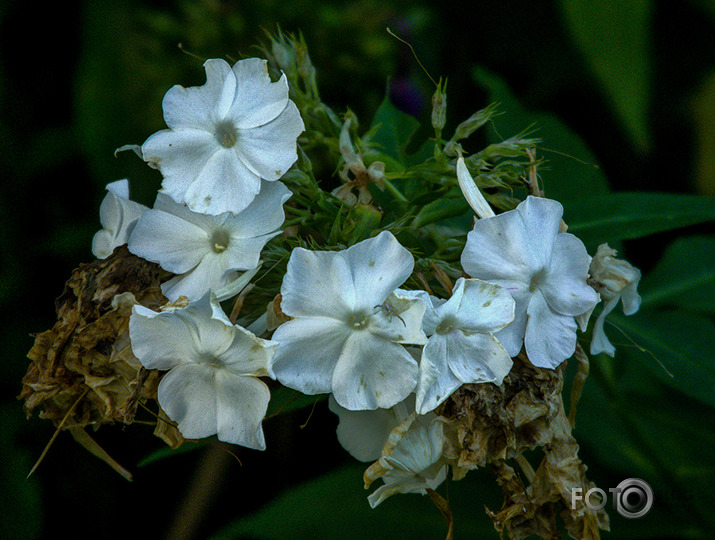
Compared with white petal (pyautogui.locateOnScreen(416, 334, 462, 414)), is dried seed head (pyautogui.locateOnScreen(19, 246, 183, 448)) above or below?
above

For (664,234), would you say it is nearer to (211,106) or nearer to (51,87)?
(211,106)

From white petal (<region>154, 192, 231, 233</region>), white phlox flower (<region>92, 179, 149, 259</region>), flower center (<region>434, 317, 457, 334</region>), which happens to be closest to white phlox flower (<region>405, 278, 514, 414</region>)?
flower center (<region>434, 317, 457, 334</region>)

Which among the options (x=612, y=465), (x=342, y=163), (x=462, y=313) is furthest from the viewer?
(x=612, y=465)

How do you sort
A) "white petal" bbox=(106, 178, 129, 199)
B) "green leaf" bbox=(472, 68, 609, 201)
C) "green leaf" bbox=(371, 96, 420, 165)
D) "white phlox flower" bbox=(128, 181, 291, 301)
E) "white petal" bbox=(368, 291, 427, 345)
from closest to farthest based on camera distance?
"white petal" bbox=(368, 291, 427, 345), "white phlox flower" bbox=(128, 181, 291, 301), "white petal" bbox=(106, 178, 129, 199), "green leaf" bbox=(371, 96, 420, 165), "green leaf" bbox=(472, 68, 609, 201)

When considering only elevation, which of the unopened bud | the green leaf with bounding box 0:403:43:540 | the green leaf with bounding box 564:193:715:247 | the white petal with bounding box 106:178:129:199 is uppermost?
the white petal with bounding box 106:178:129:199

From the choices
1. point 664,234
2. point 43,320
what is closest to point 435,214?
point 664,234

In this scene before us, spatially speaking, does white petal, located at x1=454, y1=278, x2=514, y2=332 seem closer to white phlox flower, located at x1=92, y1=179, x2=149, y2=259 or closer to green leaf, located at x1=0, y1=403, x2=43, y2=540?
white phlox flower, located at x1=92, y1=179, x2=149, y2=259
